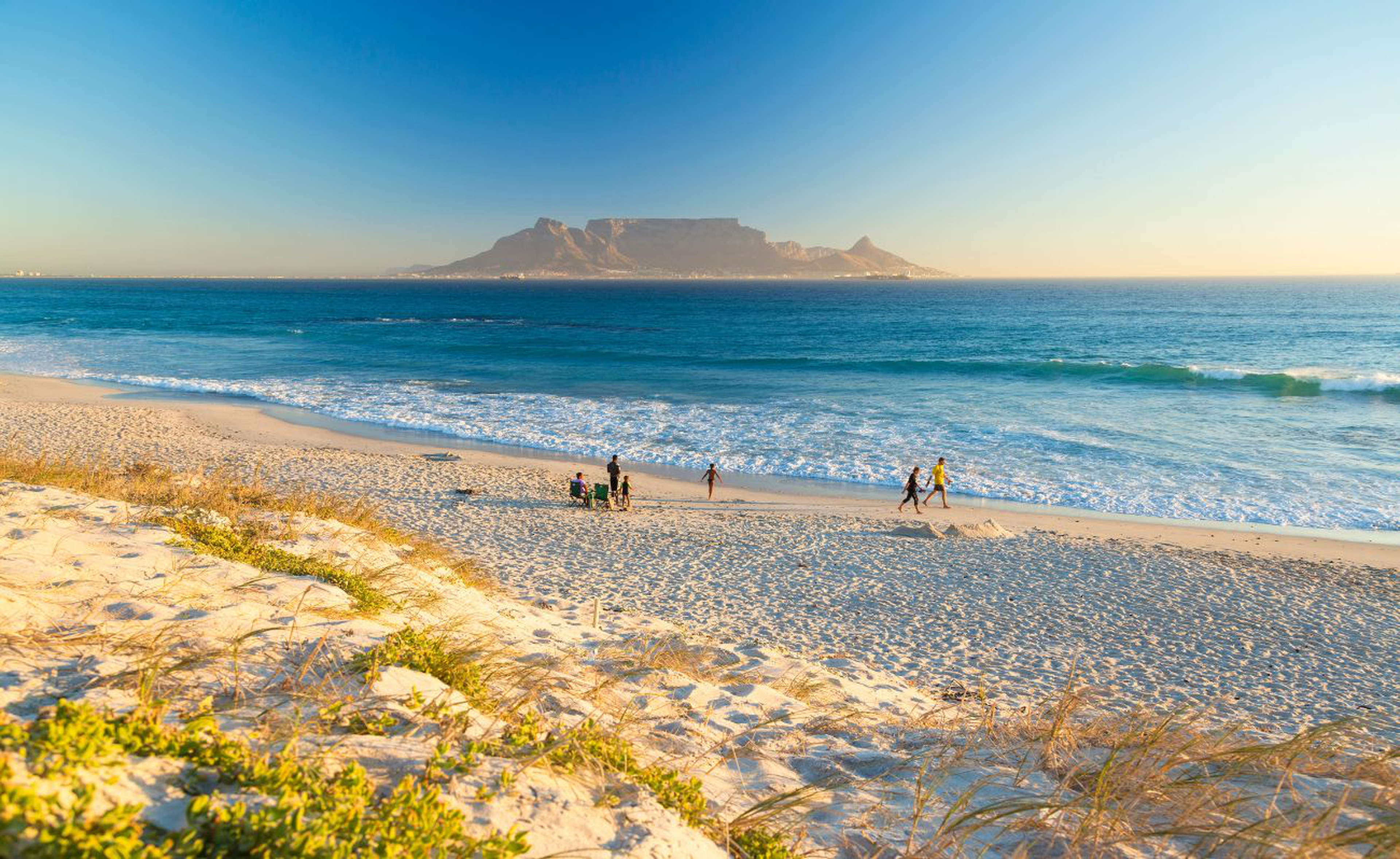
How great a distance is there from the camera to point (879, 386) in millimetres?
34875

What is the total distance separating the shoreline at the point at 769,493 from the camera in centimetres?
1378

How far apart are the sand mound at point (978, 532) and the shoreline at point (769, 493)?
0.91 meters

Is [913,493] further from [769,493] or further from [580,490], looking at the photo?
[580,490]

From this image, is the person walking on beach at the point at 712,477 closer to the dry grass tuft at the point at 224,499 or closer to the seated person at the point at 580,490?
the seated person at the point at 580,490

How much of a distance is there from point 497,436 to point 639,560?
13463mm

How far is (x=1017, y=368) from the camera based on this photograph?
40.9m

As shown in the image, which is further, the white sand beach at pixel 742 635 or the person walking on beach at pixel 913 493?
the person walking on beach at pixel 913 493

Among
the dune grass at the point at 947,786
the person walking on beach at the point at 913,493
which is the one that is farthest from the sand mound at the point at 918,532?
the dune grass at the point at 947,786

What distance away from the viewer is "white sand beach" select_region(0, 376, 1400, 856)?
327 cm

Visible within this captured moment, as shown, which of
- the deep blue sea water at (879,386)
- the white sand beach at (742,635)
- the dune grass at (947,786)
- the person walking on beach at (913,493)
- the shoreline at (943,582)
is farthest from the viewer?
the deep blue sea water at (879,386)

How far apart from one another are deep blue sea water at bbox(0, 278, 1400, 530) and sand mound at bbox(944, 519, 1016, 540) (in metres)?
4.11

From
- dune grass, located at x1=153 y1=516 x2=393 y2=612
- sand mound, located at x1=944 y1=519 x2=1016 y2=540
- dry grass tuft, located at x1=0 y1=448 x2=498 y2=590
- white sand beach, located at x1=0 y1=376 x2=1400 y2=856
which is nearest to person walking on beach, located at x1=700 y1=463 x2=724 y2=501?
white sand beach, located at x1=0 y1=376 x2=1400 y2=856

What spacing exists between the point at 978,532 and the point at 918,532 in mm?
→ 1201

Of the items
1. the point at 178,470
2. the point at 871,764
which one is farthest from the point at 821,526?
the point at 178,470
